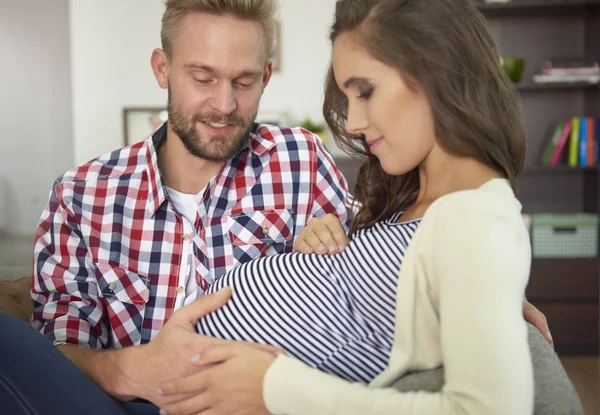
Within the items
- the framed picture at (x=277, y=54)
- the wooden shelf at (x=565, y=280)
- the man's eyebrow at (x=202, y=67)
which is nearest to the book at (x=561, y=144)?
the wooden shelf at (x=565, y=280)

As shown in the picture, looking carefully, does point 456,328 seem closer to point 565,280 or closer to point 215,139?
point 215,139

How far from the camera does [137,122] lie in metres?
4.26

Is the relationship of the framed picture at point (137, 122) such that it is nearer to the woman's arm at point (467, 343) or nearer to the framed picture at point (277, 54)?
the framed picture at point (277, 54)

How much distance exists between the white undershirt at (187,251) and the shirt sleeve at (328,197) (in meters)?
0.31

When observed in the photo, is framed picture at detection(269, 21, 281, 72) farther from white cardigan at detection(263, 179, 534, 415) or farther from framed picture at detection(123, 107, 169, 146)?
white cardigan at detection(263, 179, 534, 415)

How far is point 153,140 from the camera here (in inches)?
73.5

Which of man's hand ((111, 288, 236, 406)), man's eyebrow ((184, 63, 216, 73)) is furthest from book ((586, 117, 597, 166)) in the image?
man's hand ((111, 288, 236, 406))

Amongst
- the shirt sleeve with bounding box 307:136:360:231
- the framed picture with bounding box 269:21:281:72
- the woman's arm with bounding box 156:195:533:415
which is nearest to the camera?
the woman's arm with bounding box 156:195:533:415

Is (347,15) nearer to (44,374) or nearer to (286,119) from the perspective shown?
(44,374)

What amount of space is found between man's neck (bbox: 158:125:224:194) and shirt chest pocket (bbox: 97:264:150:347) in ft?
0.92

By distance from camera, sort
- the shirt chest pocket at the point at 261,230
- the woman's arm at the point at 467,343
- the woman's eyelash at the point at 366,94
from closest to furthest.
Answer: the woman's arm at the point at 467,343 < the woman's eyelash at the point at 366,94 < the shirt chest pocket at the point at 261,230

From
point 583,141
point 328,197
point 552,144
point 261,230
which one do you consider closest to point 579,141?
point 583,141

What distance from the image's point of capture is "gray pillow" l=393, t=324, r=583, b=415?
101cm

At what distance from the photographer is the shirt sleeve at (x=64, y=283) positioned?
62.6 inches
